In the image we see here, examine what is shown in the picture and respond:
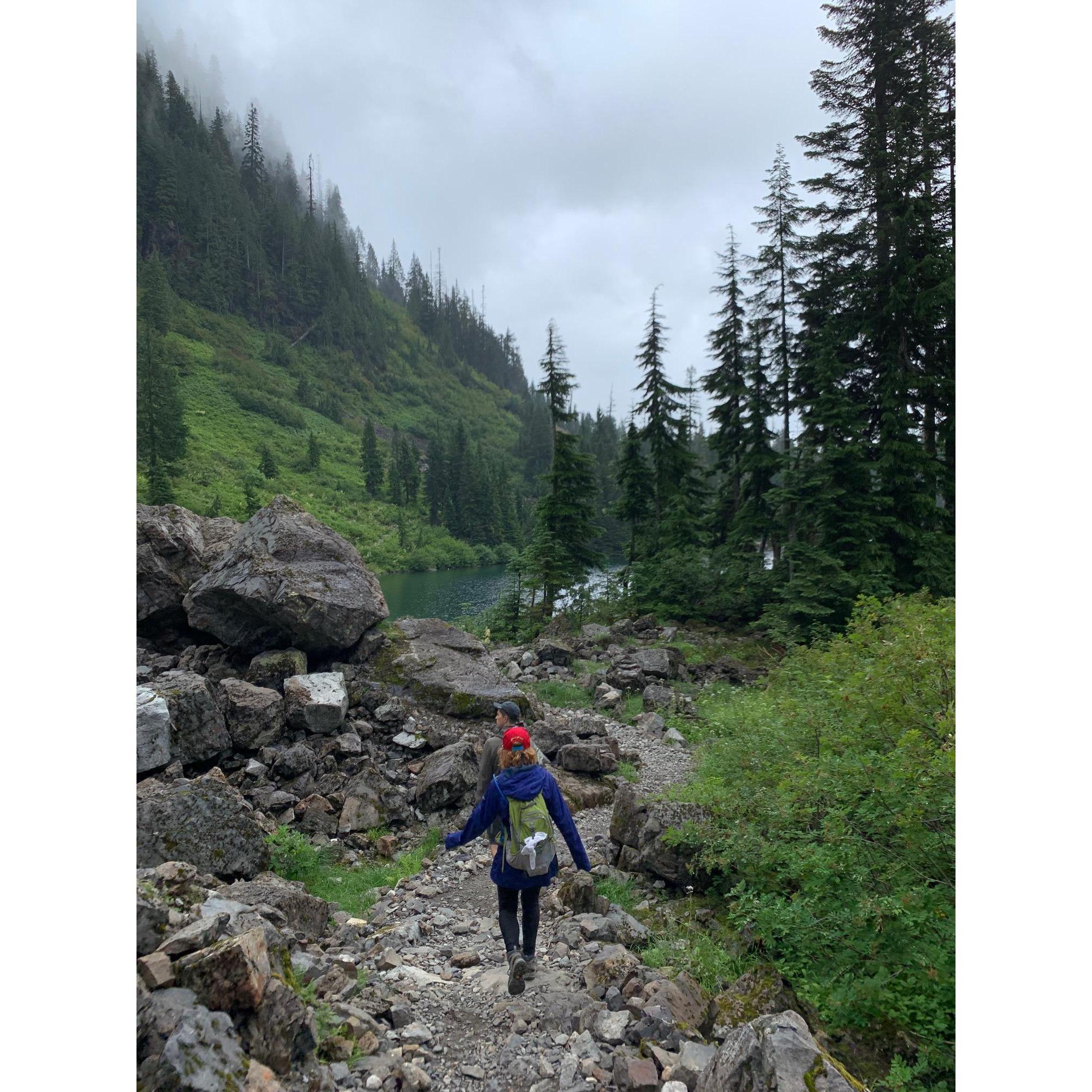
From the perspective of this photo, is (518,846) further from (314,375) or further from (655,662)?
(314,375)

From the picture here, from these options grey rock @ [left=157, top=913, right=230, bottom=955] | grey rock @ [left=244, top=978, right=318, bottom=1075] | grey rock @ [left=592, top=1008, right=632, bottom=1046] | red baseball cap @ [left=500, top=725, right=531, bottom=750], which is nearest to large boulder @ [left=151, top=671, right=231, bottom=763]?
grey rock @ [left=157, top=913, right=230, bottom=955]

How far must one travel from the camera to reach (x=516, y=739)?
4.08 meters

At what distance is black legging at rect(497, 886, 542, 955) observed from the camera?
4164 mm

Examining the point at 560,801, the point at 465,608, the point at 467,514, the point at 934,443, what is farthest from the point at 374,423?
the point at 560,801

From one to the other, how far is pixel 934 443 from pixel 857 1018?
13.3 metres

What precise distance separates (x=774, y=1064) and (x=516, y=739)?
2.15 metres

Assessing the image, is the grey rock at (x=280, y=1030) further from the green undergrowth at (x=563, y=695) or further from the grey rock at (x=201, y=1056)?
the green undergrowth at (x=563, y=695)

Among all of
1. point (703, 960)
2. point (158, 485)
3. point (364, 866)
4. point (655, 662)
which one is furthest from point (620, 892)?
point (158, 485)

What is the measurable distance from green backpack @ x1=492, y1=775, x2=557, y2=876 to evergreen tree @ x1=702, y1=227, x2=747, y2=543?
20.4 metres

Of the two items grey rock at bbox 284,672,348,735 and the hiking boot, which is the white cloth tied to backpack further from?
grey rock at bbox 284,672,348,735

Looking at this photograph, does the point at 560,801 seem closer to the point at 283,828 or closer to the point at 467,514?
the point at 283,828

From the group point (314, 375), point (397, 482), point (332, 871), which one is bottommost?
point (332, 871)

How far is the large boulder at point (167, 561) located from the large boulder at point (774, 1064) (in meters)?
9.48

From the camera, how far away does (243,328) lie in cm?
10088
